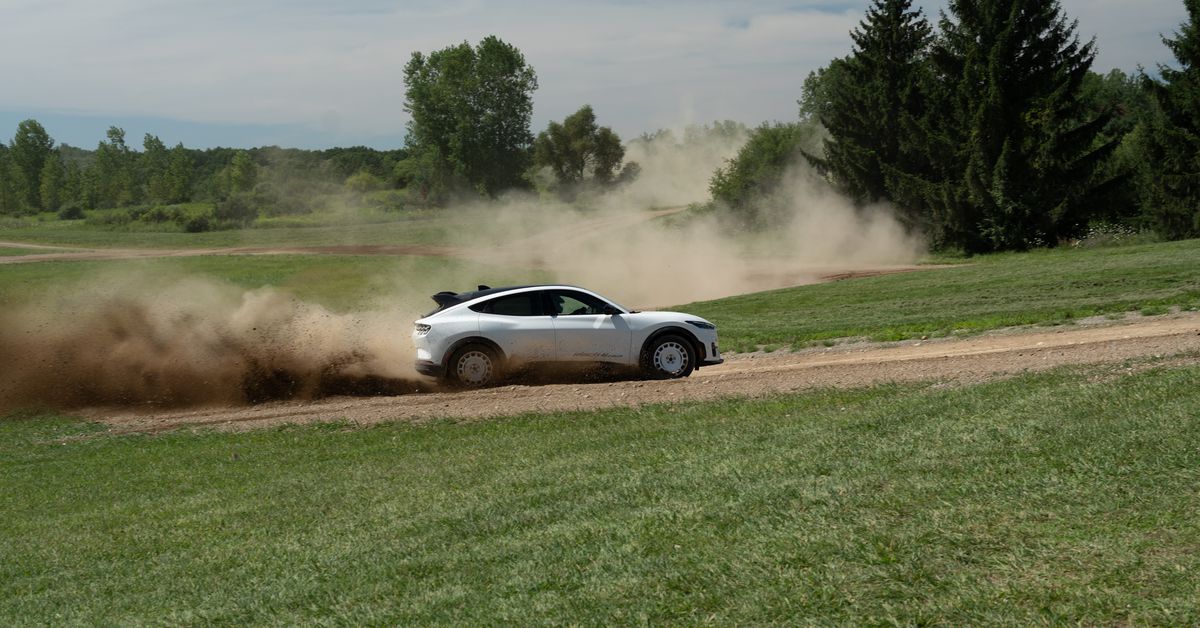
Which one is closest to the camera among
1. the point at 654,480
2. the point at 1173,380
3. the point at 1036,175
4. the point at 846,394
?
the point at 654,480

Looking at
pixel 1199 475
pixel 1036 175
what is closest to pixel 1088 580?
pixel 1199 475

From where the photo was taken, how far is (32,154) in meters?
97.1

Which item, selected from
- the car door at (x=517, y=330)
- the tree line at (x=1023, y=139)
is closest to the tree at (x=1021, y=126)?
the tree line at (x=1023, y=139)

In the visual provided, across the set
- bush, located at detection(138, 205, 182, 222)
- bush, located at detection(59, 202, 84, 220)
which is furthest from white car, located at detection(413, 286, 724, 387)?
bush, located at detection(59, 202, 84, 220)

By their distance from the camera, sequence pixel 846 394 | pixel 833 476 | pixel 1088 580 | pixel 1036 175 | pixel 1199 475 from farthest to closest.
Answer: pixel 1036 175, pixel 846 394, pixel 833 476, pixel 1199 475, pixel 1088 580

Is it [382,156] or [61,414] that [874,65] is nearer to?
[61,414]

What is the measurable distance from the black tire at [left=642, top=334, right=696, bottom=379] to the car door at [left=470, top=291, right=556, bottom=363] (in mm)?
1466

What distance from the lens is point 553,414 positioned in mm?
13008

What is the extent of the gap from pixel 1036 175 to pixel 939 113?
5165mm

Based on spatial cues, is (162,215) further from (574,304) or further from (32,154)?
(574,304)

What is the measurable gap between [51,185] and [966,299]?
3464 inches

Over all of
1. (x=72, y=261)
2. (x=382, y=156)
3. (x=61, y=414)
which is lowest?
(x=61, y=414)

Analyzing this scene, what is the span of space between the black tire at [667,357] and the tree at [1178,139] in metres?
32.5

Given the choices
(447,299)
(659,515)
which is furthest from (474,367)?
(659,515)
